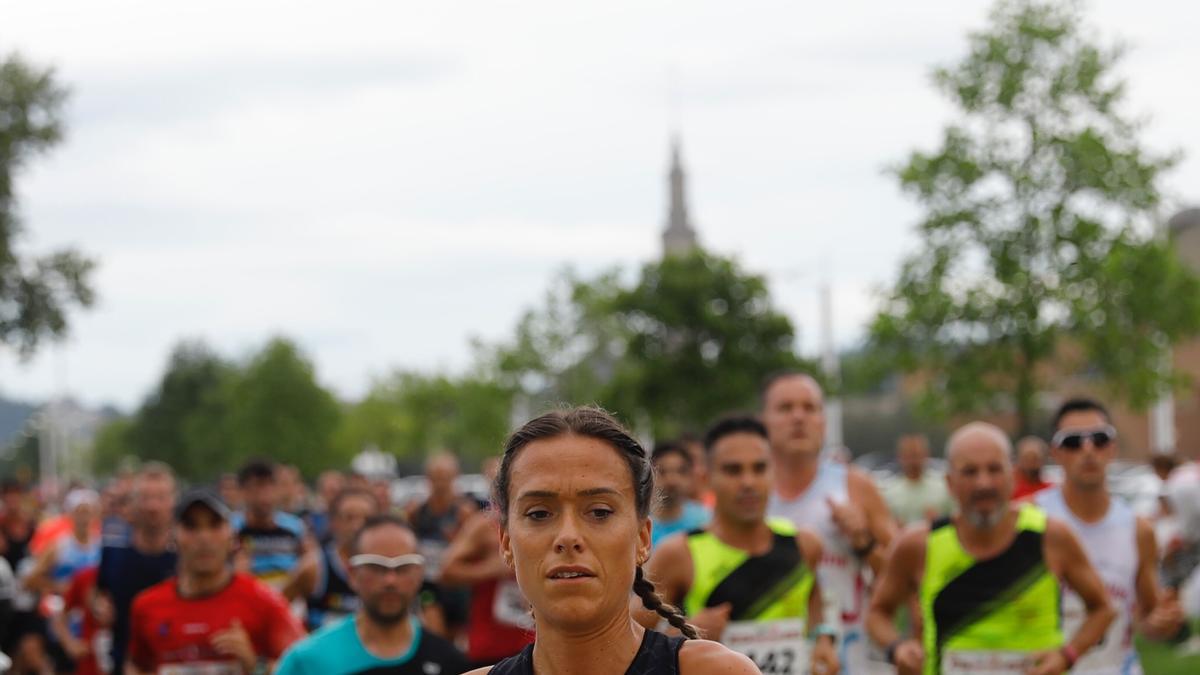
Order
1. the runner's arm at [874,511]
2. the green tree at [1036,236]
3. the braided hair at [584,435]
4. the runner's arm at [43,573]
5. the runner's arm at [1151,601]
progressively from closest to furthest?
the braided hair at [584,435], the runner's arm at [1151,601], the runner's arm at [874,511], the runner's arm at [43,573], the green tree at [1036,236]

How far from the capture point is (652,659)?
10.3 feet

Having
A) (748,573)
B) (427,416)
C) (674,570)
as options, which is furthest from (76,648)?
(427,416)

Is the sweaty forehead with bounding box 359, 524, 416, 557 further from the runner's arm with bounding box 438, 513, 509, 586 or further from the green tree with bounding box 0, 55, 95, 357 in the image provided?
the green tree with bounding box 0, 55, 95, 357

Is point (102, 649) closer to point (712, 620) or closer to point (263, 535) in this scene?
point (263, 535)

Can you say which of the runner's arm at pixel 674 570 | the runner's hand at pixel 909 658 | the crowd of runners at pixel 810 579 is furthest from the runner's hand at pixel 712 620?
the runner's hand at pixel 909 658

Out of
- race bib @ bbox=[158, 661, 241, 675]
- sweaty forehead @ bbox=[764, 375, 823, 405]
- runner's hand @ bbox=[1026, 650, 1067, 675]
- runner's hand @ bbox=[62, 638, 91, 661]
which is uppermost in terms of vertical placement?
sweaty forehead @ bbox=[764, 375, 823, 405]

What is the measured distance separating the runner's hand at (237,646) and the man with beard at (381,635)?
33.4 inches

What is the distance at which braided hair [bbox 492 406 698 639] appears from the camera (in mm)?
3184

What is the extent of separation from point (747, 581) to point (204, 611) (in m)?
2.50

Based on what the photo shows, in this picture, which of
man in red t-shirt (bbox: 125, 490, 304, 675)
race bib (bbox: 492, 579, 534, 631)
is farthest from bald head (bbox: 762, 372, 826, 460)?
man in red t-shirt (bbox: 125, 490, 304, 675)

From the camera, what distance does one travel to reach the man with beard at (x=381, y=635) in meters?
6.71

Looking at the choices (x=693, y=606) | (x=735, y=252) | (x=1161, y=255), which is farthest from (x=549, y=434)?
(x=735, y=252)

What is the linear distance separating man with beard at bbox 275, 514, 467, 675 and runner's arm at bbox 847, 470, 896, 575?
225 centimetres

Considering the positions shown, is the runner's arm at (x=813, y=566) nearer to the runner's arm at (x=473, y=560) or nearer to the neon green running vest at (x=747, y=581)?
the neon green running vest at (x=747, y=581)
